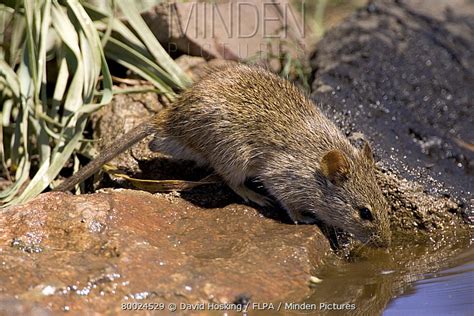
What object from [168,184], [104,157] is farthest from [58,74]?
[168,184]

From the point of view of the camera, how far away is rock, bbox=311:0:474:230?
20.5 feet

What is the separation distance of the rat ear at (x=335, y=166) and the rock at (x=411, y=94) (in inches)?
22.5

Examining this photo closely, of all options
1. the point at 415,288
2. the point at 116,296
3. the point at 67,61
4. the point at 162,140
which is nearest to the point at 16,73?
the point at 67,61

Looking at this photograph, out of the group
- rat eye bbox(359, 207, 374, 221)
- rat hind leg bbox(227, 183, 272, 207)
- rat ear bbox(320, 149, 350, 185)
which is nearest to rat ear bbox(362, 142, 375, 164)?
rat ear bbox(320, 149, 350, 185)

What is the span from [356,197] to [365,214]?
0.44 feet

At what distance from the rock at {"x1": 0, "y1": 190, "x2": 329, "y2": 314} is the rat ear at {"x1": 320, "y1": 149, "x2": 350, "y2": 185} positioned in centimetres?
42

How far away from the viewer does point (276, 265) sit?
5070mm

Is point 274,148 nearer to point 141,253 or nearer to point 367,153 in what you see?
point 367,153

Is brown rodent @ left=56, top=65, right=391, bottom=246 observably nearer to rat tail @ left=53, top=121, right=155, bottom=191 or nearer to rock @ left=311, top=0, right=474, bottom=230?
rat tail @ left=53, top=121, right=155, bottom=191

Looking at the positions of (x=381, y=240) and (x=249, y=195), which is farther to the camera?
(x=249, y=195)

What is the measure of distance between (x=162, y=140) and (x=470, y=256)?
240cm

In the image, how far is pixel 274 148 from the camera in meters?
5.99

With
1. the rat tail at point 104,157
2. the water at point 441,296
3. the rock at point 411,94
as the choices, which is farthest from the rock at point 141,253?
the rock at point 411,94

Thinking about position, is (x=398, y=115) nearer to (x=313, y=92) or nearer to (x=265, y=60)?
(x=313, y=92)
